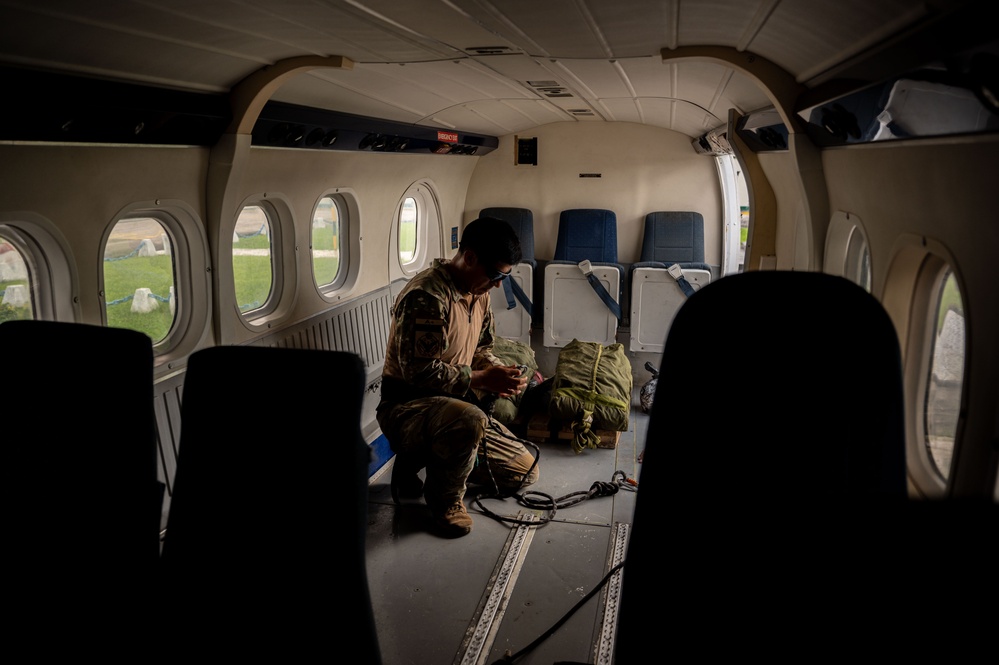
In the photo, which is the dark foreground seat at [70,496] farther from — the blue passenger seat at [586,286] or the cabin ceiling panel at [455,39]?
the blue passenger seat at [586,286]

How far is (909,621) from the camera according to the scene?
125 centimetres

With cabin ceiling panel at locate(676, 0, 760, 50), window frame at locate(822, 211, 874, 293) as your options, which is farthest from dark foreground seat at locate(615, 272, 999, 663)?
window frame at locate(822, 211, 874, 293)

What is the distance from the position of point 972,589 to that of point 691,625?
2.00ft

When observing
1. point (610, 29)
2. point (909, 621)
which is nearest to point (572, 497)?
point (610, 29)

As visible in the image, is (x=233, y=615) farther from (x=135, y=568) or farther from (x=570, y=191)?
(x=570, y=191)

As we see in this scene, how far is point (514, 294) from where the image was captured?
852cm

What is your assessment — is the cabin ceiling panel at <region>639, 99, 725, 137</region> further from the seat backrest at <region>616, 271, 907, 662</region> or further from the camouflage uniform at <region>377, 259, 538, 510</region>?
the seat backrest at <region>616, 271, 907, 662</region>

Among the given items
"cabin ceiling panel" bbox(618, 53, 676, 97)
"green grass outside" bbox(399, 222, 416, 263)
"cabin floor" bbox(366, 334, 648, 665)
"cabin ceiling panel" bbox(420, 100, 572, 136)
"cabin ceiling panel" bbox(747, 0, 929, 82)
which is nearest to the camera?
"cabin ceiling panel" bbox(747, 0, 929, 82)

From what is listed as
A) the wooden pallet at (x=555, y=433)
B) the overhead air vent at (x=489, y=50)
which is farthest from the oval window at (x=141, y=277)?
the wooden pallet at (x=555, y=433)

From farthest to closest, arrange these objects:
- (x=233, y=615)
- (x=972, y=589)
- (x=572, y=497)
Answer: (x=572, y=497) < (x=233, y=615) < (x=972, y=589)

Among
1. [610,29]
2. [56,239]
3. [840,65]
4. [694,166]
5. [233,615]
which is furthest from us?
[694,166]

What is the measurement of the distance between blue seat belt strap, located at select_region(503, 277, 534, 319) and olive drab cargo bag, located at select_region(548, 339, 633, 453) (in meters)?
1.73

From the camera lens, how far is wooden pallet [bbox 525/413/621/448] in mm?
6301

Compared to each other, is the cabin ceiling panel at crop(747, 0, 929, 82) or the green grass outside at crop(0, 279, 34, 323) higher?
the cabin ceiling panel at crop(747, 0, 929, 82)
